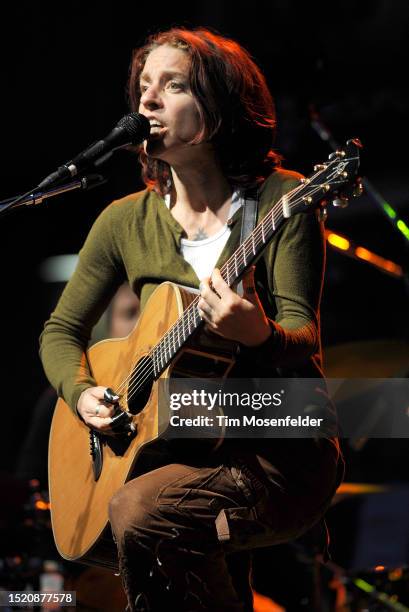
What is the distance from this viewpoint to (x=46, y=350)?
8.73 ft

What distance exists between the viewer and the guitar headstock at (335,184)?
1.89 meters

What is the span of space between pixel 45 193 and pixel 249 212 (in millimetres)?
527

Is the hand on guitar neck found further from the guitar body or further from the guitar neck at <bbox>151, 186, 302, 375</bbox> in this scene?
the guitar body

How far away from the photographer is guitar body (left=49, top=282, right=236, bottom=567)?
7.18 ft

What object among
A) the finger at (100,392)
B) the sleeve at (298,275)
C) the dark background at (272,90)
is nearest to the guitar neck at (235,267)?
the sleeve at (298,275)

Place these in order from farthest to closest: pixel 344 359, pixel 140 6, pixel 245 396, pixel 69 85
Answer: pixel 69 85
pixel 140 6
pixel 344 359
pixel 245 396

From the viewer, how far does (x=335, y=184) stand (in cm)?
189

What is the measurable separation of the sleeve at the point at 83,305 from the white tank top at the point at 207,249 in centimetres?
30

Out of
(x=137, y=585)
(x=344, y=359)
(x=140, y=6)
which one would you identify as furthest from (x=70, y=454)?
(x=140, y=6)

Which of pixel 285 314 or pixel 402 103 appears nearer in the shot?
pixel 285 314

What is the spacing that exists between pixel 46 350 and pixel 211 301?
3.01 ft

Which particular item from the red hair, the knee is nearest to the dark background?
the red hair

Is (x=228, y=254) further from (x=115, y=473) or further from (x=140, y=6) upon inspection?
(x=140, y=6)

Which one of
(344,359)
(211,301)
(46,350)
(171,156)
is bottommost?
(344,359)
